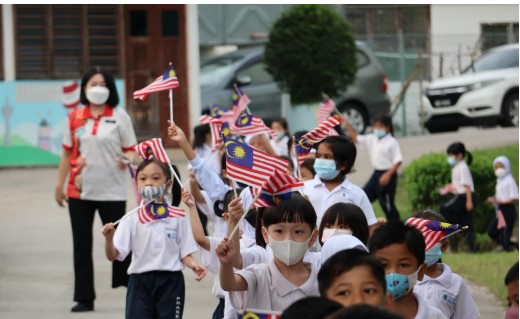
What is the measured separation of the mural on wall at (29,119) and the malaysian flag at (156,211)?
41.4ft

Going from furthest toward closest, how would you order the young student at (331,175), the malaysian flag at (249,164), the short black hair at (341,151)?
the short black hair at (341,151) → the young student at (331,175) → the malaysian flag at (249,164)

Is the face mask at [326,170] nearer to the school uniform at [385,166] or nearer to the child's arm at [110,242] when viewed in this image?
the child's arm at [110,242]

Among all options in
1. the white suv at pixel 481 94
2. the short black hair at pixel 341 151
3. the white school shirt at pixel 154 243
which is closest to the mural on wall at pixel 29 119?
the white suv at pixel 481 94

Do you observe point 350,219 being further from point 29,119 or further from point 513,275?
point 29,119

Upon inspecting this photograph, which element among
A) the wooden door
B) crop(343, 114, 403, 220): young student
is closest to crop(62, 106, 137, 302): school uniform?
crop(343, 114, 403, 220): young student

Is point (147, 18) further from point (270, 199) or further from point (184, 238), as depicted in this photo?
A: point (270, 199)

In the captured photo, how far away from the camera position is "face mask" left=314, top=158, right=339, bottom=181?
333 inches

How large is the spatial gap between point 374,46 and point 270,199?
20.6 meters

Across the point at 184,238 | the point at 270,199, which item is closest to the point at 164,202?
the point at 184,238

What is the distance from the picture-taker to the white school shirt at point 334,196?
27.1ft

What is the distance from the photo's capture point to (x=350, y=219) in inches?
265

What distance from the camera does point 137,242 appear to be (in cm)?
800

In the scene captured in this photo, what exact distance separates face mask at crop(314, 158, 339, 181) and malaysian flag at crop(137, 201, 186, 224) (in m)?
1.05

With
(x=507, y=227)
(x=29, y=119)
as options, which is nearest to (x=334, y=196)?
(x=507, y=227)
